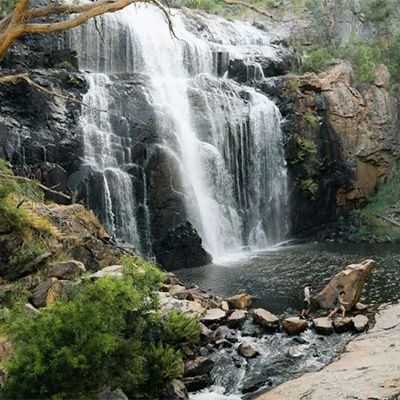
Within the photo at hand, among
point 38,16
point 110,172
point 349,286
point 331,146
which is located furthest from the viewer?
point 331,146

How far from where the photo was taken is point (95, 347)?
7.30 meters

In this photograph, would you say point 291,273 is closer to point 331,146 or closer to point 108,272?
point 108,272

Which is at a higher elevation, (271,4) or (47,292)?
(271,4)

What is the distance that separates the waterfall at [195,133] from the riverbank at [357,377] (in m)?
12.6

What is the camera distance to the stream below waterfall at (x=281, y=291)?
10.5 metres

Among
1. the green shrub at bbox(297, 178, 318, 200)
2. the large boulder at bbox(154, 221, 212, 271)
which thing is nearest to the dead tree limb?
the green shrub at bbox(297, 178, 318, 200)

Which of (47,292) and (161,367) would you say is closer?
(161,367)

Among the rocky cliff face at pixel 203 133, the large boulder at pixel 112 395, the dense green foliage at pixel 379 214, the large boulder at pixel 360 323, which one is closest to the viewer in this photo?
the large boulder at pixel 112 395

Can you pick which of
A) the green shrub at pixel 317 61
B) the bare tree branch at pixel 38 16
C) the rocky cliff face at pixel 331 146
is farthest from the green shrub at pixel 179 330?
the green shrub at pixel 317 61

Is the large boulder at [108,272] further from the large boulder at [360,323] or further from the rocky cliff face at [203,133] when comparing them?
the rocky cliff face at [203,133]

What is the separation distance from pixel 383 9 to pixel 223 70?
15303mm

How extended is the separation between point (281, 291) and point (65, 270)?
8561 millimetres

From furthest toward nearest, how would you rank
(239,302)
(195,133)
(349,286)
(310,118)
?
1. (310,118)
2. (195,133)
3. (239,302)
4. (349,286)

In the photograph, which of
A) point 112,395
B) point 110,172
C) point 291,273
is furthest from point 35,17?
point 291,273
